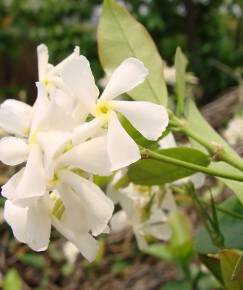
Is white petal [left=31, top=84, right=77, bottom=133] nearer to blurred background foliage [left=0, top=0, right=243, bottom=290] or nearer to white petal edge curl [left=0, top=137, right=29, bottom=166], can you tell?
white petal edge curl [left=0, top=137, right=29, bottom=166]

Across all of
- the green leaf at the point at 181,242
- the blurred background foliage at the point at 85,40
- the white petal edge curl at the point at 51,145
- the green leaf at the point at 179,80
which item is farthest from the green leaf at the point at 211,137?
the blurred background foliage at the point at 85,40

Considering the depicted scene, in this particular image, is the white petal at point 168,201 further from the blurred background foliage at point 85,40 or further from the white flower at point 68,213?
the blurred background foliage at point 85,40

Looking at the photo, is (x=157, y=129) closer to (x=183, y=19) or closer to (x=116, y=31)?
(x=116, y=31)

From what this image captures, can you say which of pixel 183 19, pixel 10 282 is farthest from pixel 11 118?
pixel 183 19

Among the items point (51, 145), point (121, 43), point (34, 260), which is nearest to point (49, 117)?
point (51, 145)

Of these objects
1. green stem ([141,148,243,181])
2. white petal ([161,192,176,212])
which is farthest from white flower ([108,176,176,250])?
green stem ([141,148,243,181])

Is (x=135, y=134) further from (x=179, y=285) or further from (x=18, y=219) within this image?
(x=179, y=285)

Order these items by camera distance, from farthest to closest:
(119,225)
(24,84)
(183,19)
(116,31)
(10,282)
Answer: (24,84) < (183,19) < (10,282) < (119,225) < (116,31)
